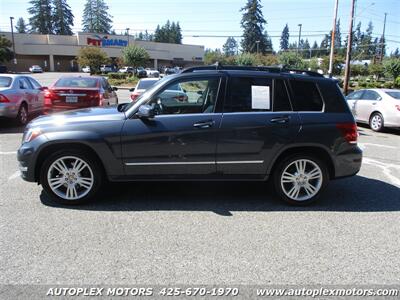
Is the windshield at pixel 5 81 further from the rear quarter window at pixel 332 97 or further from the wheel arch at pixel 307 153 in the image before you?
the rear quarter window at pixel 332 97

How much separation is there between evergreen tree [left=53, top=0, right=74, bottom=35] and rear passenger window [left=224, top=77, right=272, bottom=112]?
363 ft

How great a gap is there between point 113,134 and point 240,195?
6.68ft

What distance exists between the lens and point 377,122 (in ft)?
40.2

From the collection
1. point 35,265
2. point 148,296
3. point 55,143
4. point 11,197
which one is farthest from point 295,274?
point 11,197

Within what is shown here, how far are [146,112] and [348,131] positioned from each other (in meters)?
2.70

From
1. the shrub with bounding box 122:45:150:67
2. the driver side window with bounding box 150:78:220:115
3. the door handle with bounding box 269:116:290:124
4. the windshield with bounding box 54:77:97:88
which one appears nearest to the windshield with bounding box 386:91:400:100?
the door handle with bounding box 269:116:290:124

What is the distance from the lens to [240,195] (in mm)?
5398

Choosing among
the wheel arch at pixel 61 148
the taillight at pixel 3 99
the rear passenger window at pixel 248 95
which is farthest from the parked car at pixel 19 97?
the rear passenger window at pixel 248 95

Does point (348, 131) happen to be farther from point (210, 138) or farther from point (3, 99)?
point (3, 99)

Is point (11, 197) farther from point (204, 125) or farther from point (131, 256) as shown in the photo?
point (204, 125)

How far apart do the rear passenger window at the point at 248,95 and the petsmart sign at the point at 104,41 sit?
3007 inches

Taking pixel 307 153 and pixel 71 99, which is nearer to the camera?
pixel 307 153

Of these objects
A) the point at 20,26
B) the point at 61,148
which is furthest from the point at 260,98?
the point at 20,26

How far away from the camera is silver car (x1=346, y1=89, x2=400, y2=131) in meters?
11.6
